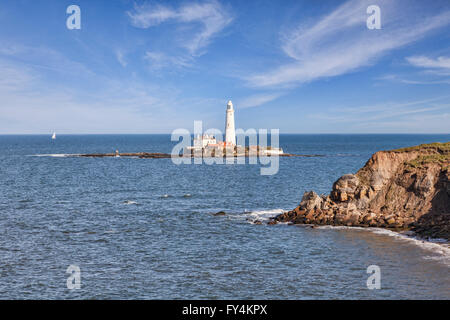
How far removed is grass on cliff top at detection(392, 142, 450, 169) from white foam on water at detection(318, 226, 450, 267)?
8.17 meters

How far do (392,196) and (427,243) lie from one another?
8041mm

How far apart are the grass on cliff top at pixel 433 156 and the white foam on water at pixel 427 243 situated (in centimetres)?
817

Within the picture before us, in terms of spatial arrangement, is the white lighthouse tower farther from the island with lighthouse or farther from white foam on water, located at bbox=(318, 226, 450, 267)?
white foam on water, located at bbox=(318, 226, 450, 267)

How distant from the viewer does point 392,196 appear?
36562 mm

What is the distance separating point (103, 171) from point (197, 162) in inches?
1503

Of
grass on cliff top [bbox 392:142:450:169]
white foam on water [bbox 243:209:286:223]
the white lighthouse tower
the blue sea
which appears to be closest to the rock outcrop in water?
grass on cliff top [bbox 392:142:450:169]

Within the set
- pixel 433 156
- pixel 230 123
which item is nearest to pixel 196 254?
pixel 433 156

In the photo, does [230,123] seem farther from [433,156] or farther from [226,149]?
[433,156]

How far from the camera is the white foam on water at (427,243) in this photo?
25692 mm

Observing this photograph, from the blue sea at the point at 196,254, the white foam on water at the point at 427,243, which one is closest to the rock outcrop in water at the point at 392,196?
the white foam on water at the point at 427,243
